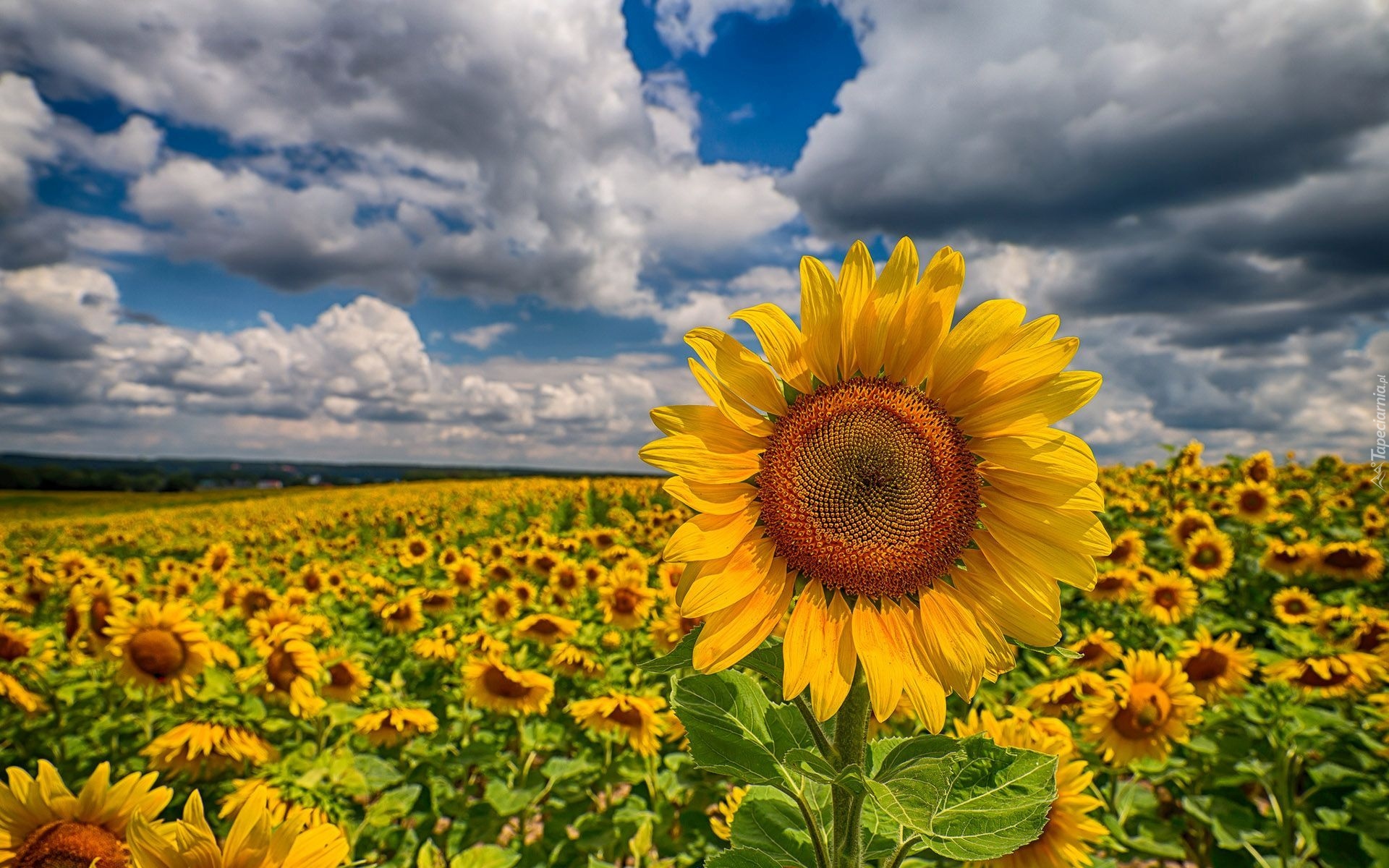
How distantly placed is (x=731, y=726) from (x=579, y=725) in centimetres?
378

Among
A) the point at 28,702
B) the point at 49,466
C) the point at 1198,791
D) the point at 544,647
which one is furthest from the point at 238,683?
the point at 49,466

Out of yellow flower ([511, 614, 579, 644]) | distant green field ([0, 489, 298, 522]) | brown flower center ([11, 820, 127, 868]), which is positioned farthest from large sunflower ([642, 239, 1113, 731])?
distant green field ([0, 489, 298, 522])

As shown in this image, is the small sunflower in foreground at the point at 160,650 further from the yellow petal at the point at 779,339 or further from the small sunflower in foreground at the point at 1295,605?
the small sunflower in foreground at the point at 1295,605

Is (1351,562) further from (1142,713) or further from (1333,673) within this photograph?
(1142,713)

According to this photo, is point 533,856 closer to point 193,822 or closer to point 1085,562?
point 193,822

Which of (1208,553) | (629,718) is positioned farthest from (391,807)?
(1208,553)

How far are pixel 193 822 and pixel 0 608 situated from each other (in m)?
6.91

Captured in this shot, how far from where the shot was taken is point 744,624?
1.21 metres

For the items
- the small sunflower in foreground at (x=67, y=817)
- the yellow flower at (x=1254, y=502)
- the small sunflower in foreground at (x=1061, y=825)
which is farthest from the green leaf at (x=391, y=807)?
the yellow flower at (x=1254, y=502)

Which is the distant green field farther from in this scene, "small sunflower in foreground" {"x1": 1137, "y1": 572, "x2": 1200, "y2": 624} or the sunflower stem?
the sunflower stem

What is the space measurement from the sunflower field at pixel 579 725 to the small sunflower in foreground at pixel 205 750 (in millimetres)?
17

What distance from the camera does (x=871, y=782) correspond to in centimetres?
107

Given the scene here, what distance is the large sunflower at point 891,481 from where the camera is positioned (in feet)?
4.02

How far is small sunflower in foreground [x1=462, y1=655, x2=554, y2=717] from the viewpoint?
4.48 m
